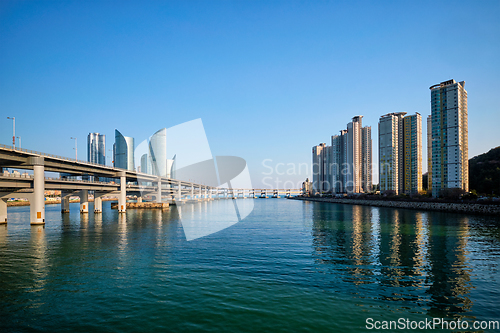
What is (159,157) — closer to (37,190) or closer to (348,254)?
(37,190)

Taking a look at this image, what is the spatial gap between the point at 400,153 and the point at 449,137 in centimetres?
5801

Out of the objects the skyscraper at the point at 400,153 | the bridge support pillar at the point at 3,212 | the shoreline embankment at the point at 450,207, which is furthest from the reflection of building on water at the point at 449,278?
the skyscraper at the point at 400,153

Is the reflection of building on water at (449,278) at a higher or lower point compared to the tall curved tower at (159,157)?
lower

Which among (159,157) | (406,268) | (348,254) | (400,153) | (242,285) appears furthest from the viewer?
(159,157)

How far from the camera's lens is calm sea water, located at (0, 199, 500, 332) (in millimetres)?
14578

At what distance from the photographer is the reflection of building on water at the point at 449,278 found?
15.8m

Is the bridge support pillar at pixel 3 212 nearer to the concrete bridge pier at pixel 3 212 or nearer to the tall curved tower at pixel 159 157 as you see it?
the concrete bridge pier at pixel 3 212

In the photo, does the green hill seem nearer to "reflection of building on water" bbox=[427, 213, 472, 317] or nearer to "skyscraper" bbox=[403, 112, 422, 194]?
"skyscraper" bbox=[403, 112, 422, 194]

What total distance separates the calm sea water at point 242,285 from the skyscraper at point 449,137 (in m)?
96.0

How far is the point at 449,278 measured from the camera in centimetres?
2117

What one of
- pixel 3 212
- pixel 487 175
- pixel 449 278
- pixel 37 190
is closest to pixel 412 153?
pixel 487 175

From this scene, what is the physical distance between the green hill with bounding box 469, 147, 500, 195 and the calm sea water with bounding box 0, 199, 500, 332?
3816 inches

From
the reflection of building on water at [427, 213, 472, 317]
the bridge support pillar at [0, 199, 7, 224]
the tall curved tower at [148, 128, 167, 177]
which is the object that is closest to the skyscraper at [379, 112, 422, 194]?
the tall curved tower at [148, 128, 167, 177]

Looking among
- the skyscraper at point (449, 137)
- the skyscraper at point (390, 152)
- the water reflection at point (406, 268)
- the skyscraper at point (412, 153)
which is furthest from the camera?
the skyscraper at point (390, 152)
